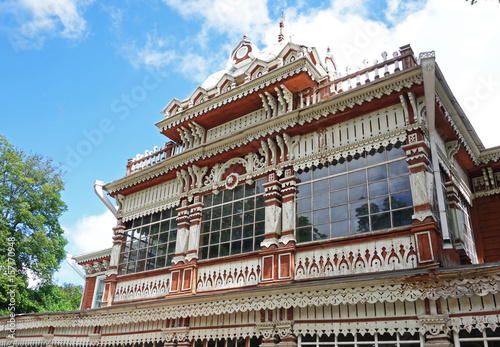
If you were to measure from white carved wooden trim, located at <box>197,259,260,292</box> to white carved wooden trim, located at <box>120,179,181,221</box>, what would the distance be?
114 inches

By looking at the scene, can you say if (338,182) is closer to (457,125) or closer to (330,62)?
(457,125)

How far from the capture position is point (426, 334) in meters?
7.85

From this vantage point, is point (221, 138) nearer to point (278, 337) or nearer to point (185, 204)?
point (185, 204)

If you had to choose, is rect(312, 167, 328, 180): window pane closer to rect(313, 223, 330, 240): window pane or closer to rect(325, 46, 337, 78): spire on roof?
rect(313, 223, 330, 240): window pane

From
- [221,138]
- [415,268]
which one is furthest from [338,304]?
[221,138]

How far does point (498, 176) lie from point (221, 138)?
7.90m

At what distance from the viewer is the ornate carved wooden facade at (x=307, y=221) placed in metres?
Answer: 8.31

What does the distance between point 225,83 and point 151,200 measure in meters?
4.70

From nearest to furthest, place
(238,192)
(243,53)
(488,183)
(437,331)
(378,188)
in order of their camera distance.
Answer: (437,331) < (378,188) < (488,183) < (238,192) < (243,53)

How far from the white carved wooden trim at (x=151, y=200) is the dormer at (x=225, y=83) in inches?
131

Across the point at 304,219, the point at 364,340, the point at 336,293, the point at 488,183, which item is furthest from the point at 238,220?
the point at 488,183

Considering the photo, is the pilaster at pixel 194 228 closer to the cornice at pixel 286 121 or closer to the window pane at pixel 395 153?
the cornice at pixel 286 121

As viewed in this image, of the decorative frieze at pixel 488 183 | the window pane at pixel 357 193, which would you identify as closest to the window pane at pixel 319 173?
the window pane at pixel 357 193

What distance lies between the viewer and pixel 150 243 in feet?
46.4
